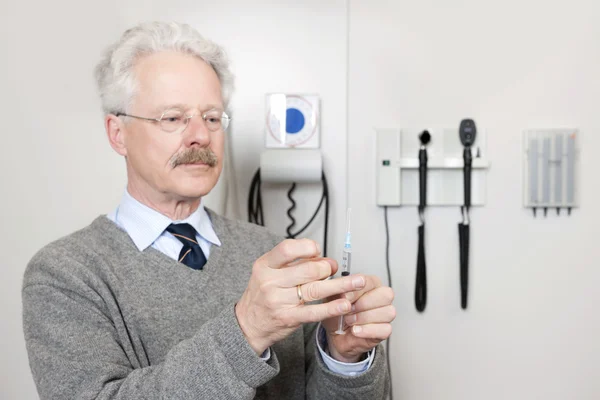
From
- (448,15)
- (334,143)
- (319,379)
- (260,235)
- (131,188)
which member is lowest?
(319,379)

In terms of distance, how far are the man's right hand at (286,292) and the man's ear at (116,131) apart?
568 mm

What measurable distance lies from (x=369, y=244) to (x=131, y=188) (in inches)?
32.8

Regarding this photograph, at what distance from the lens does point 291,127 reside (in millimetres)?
1861

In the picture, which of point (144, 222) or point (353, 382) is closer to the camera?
point (353, 382)

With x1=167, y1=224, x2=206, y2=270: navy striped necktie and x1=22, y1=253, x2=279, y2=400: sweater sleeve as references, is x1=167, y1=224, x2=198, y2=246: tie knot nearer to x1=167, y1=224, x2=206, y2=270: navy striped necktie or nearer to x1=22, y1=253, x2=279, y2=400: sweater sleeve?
x1=167, y1=224, x2=206, y2=270: navy striped necktie

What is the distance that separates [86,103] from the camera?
5.82 feet

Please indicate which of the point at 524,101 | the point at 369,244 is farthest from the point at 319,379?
the point at 524,101

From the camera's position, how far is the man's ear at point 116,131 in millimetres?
1291

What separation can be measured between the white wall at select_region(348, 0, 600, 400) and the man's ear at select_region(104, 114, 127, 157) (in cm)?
80

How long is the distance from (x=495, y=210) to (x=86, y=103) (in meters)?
1.26

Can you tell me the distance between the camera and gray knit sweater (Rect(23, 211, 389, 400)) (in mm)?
876

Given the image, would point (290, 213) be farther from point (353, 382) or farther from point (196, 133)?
point (353, 382)

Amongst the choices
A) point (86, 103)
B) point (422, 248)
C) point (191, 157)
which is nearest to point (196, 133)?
point (191, 157)

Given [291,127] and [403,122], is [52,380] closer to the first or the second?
[291,127]
